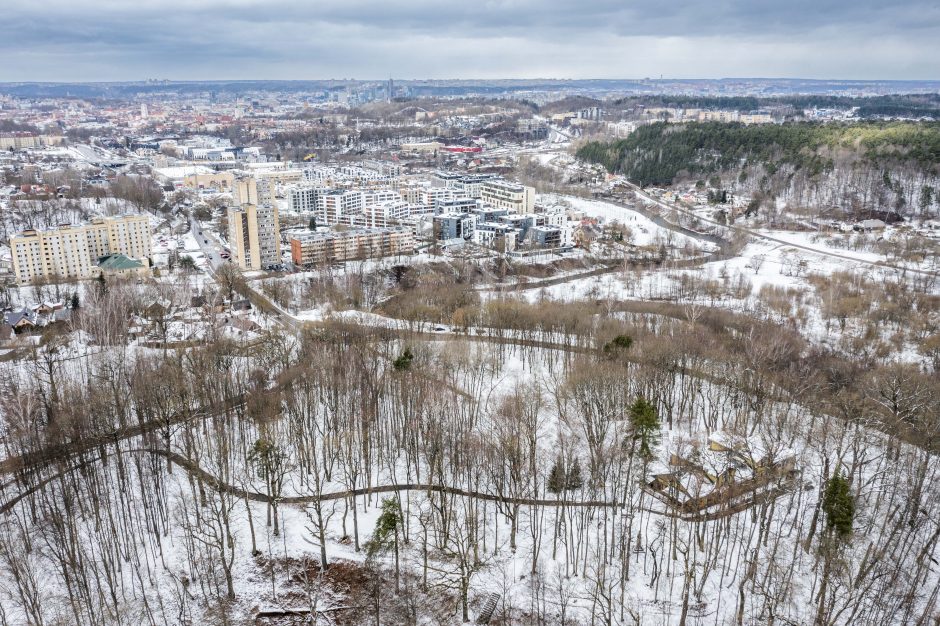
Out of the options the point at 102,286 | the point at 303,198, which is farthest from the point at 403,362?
the point at 303,198

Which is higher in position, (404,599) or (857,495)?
(857,495)

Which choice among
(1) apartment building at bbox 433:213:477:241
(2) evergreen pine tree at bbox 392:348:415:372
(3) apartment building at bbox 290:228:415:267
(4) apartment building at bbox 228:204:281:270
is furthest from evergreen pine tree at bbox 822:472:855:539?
(1) apartment building at bbox 433:213:477:241

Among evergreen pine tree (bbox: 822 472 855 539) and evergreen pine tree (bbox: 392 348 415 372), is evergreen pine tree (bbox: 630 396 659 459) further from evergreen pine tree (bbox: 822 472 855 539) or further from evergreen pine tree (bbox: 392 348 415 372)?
evergreen pine tree (bbox: 392 348 415 372)

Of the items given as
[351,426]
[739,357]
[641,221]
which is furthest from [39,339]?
[641,221]

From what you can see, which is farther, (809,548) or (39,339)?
(39,339)

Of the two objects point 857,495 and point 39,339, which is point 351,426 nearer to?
point 857,495

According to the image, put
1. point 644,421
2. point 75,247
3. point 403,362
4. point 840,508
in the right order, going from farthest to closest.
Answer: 1. point 75,247
2. point 403,362
3. point 644,421
4. point 840,508

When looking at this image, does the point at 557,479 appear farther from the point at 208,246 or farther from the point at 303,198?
the point at 303,198

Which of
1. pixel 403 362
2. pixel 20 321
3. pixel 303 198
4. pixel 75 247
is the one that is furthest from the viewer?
pixel 303 198
